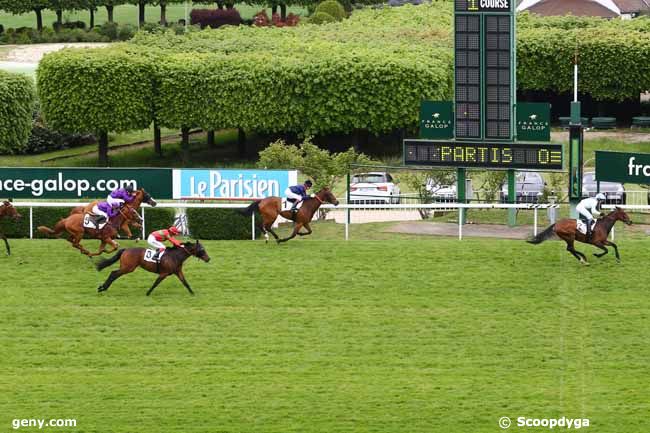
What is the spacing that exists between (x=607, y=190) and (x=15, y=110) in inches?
777

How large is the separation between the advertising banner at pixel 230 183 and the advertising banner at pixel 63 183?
1.06ft

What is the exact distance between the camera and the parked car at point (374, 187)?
1410 inches

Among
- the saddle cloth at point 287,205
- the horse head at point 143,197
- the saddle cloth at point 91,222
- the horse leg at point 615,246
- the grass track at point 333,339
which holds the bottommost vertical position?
the grass track at point 333,339

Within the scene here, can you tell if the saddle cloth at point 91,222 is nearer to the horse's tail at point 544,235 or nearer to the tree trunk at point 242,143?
the horse's tail at point 544,235

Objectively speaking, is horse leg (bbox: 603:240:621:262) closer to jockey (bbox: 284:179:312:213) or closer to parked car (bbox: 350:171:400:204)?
jockey (bbox: 284:179:312:213)

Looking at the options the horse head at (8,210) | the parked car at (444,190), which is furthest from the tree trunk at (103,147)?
the horse head at (8,210)

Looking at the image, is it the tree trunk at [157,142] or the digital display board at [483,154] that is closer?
the digital display board at [483,154]

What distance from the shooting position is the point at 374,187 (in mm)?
38125

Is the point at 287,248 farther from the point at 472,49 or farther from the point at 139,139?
the point at 139,139

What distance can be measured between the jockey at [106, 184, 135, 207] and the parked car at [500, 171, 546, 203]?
10279 millimetres

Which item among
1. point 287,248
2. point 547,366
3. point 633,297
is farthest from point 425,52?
point 547,366

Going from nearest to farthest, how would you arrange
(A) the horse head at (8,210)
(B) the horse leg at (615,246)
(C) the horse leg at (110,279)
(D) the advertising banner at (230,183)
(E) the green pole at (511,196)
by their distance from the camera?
1. (C) the horse leg at (110,279)
2. (B) the horse leg at (615,246)
3. (A) the horse head at (8,210)
4. (D) the advertising banner at (230,183)
5. (E) the green pole at (511,196)

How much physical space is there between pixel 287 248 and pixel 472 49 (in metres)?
6.78

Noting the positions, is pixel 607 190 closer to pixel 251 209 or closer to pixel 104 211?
pixel 251 209
